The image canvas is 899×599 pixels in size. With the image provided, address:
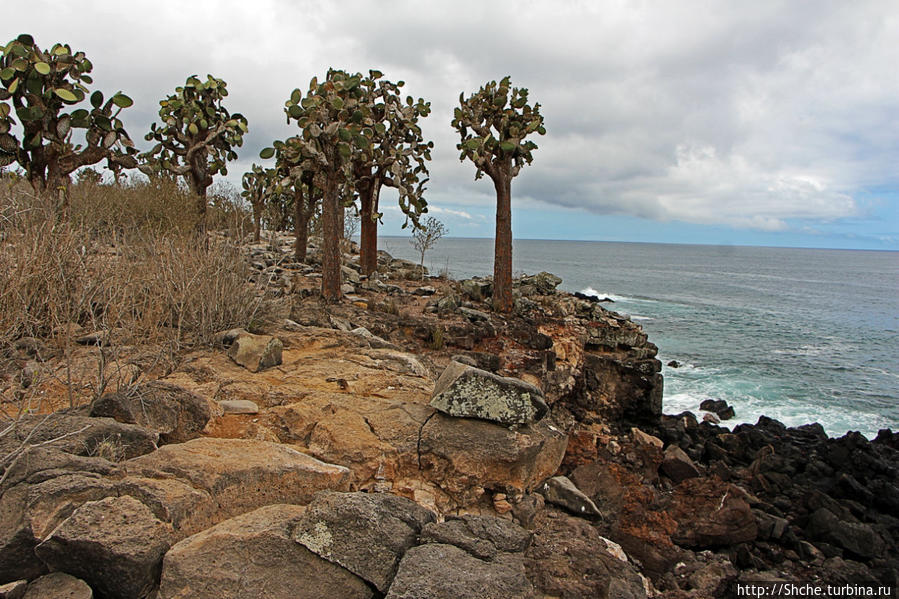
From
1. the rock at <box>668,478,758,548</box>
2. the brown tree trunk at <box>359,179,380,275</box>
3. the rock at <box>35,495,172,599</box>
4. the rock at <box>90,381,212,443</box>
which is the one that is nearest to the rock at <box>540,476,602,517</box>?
the rock at <box>668,478,758,548</box>

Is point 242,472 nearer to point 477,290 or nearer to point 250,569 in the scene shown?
point 250,569

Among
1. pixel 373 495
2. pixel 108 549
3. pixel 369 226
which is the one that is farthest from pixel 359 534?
pixel 369 226

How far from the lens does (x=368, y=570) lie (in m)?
2.90

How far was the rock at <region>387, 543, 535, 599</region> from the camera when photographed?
2.62 meters

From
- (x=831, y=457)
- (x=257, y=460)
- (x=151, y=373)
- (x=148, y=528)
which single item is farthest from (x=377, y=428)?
(x=831, y=457)

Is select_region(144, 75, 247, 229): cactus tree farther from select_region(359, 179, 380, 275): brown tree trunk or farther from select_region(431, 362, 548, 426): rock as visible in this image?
select_region(431, 362, 548, 426): rock

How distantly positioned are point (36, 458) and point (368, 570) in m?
2.04

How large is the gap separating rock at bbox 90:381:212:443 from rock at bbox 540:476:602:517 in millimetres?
3190

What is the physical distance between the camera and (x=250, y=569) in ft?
9.21

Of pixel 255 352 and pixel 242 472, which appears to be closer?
pixel 242 472

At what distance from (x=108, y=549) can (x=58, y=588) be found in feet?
0.87

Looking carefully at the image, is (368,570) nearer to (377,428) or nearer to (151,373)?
(377,428)

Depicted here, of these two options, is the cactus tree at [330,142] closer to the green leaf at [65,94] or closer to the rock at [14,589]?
the green leaf at [65,94]

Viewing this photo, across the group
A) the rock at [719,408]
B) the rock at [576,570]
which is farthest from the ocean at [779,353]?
the rock at [576,570]
